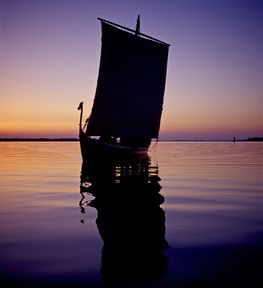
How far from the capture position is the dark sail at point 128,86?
3612 cm

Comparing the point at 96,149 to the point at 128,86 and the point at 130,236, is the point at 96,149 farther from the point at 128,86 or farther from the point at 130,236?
the point at 130,236

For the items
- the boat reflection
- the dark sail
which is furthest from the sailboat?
the boat reflection

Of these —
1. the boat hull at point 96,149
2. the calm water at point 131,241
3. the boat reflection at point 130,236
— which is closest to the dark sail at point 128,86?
the boat hull at point 96,149

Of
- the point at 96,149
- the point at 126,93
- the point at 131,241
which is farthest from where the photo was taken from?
the point at 126,93

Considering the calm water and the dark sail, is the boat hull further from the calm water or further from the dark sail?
the calm water

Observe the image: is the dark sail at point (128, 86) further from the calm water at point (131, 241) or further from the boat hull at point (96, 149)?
the calm water at point (131, 241)

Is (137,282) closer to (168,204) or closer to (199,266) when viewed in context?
(199,266)

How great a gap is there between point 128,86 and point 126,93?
92cm

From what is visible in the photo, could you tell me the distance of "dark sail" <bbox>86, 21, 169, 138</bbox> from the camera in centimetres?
3612

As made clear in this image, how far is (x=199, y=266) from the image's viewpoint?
4.88 m

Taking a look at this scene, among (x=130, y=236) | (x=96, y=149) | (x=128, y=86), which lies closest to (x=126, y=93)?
(x=128, y=86)

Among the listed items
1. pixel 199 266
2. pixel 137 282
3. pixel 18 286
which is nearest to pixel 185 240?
pixel 199 266

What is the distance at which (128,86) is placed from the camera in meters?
38.5

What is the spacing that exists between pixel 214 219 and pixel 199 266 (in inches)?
145
